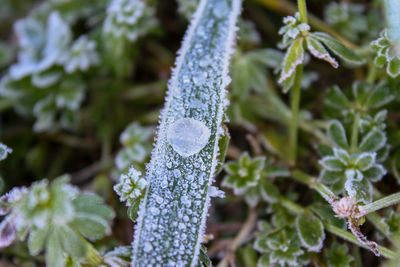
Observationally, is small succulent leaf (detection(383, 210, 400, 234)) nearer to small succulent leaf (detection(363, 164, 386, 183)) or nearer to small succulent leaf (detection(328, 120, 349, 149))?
small succulent leaf (detection(363, 164, 386, 183))

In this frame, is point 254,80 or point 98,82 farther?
point 98,82

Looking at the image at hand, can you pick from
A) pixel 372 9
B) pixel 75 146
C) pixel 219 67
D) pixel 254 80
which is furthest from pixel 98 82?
pixel 372 9

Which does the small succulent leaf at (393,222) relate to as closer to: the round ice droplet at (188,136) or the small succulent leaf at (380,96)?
the small succulent leaf at (380,96)

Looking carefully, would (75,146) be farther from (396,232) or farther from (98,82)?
(396,232)

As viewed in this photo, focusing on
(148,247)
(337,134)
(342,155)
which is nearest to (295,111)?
(337,134)

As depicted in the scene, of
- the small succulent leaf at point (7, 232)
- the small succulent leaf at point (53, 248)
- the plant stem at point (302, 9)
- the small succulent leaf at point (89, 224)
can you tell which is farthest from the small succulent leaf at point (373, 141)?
the small succulent leaf at point (7, 232)

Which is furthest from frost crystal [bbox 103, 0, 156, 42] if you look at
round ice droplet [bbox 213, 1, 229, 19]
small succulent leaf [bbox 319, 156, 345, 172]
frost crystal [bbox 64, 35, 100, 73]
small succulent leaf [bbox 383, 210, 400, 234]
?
small succulent leaf [bbox 383, 210, 400, 234]

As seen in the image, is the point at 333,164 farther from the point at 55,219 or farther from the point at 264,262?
the point at 55,219
